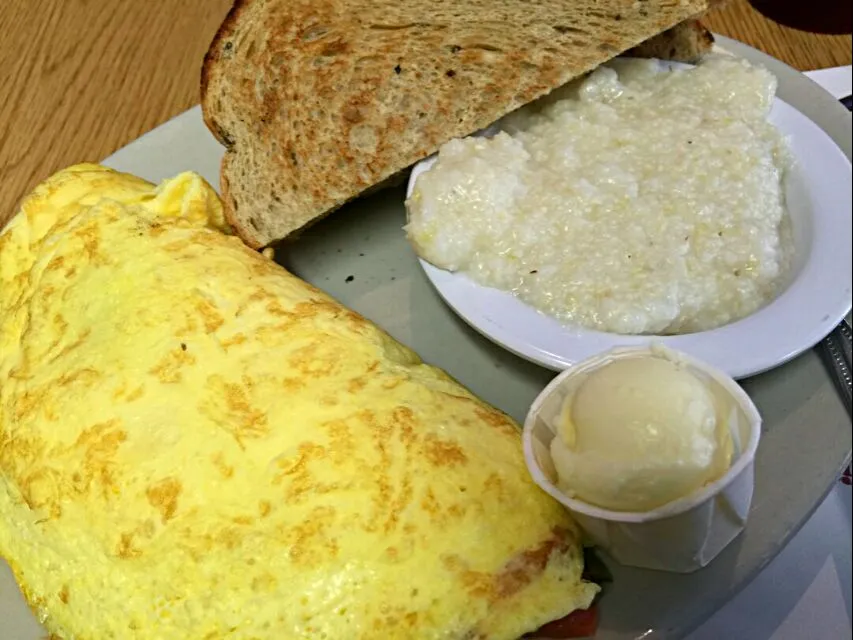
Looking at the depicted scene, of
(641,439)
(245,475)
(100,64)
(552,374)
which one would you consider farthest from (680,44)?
(100,64)

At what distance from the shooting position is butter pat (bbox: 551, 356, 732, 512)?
28.4 inches

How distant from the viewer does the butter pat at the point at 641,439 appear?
72 cm

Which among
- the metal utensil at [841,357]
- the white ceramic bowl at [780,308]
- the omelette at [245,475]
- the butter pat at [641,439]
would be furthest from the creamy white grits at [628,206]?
the butter pat at [641,439]

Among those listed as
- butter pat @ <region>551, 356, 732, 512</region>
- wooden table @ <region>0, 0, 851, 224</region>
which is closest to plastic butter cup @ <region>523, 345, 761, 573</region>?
butter pat @ <region>551, 356, 732, 512</region>

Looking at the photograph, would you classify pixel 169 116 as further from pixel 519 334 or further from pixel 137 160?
pixel 519 334

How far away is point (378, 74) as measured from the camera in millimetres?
1388

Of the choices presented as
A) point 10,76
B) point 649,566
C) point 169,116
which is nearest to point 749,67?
point 649,566

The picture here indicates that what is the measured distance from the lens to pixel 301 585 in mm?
827

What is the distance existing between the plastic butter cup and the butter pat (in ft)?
0.05

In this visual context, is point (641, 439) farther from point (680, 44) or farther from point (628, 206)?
point (680, 44)

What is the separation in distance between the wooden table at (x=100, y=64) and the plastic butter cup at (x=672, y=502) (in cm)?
133

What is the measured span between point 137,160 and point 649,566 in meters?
1.42

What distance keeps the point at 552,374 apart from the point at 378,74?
26.2 inches

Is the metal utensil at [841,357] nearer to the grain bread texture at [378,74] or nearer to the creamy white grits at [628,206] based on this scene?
the creamy white grits at [628,206]
